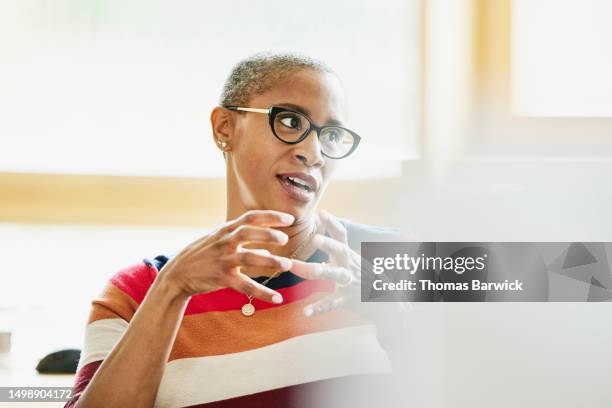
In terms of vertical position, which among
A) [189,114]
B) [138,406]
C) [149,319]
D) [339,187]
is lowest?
[138,406]

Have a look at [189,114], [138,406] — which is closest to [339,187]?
[189,114]

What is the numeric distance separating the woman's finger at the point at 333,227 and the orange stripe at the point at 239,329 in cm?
8

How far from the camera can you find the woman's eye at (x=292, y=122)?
90 centimetres

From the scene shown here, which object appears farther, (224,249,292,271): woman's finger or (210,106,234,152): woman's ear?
(210,106,234,152): woman's ear

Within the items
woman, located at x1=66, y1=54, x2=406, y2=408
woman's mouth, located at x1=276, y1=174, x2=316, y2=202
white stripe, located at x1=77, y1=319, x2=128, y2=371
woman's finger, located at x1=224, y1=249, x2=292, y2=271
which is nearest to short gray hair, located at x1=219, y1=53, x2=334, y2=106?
woman, located at x1=66, y1=54, x2=406, y2=408

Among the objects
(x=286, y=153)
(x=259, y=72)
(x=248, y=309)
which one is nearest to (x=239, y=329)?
(x=248, y=309)

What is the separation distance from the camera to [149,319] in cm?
87

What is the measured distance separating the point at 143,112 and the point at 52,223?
0.68 feet

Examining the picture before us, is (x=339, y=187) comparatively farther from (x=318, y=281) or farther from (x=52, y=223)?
(x=52, y=223)

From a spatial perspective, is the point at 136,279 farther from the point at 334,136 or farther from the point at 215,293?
the point at 334,136

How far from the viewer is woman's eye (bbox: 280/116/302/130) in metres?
0.90

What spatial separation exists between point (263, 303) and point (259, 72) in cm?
31

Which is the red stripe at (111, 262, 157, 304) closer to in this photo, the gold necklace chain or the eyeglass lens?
the gold necklace chain

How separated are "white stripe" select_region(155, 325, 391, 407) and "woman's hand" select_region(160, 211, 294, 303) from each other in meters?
0.09
